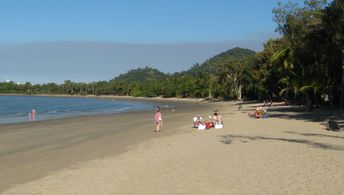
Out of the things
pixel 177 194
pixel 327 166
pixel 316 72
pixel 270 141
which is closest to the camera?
pixel 177 194

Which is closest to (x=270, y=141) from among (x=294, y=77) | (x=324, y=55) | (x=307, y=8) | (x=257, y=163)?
(x=257, y=163)

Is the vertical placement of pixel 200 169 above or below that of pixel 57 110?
above

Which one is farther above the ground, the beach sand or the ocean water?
the beach sand

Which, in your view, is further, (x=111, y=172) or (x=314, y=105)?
(x=314, y=105)

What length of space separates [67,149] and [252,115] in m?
23.3

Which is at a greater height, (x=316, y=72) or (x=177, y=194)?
(x=316, y=72)

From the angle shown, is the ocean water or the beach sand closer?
the beach sand

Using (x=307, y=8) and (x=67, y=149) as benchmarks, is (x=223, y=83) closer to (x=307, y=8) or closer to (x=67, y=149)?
(x=307, y=8)

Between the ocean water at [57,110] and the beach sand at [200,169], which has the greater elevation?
the beach sand at [200,169]

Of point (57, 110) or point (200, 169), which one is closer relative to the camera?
point (200, 169)

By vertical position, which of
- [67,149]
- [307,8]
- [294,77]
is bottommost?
[67,149]

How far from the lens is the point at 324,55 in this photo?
39031 mm

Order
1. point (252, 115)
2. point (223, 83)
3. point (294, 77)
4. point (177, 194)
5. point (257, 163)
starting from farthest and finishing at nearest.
Answer: point (223, 83) < point (294, 77) < point (252, 115) < point (257, 163) < point (177, 194)

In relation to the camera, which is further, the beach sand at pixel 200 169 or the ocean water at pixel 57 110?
the ocean water at pixel 57 110
